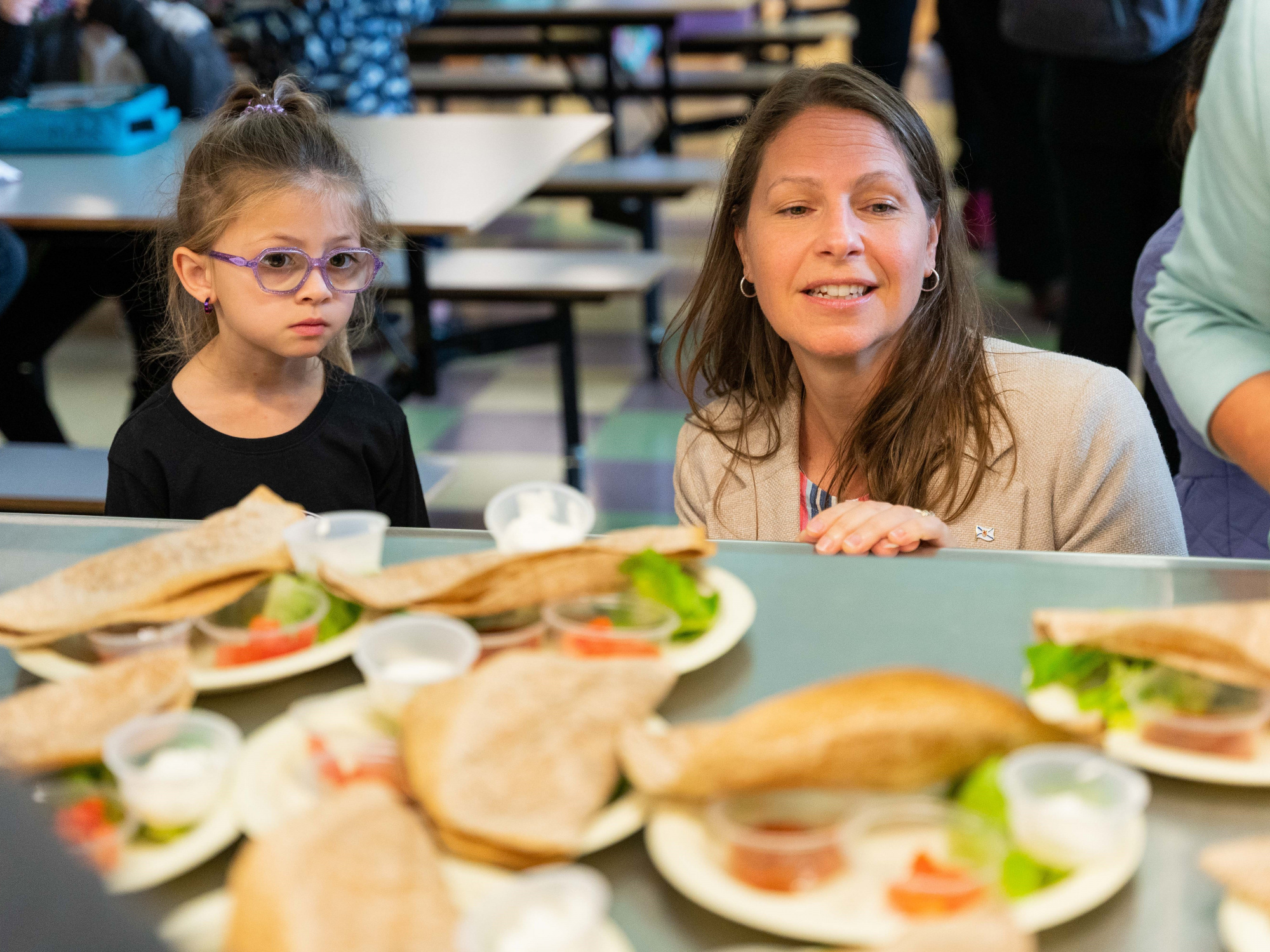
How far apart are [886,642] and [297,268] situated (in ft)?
3.76

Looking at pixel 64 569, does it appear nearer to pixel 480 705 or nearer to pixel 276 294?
pixel 480 705

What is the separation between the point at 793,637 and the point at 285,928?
0.49 m

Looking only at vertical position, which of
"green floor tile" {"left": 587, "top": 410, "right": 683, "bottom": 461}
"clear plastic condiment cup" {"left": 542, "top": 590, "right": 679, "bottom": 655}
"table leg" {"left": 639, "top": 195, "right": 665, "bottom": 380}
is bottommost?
"green floor tile" {"left": 587, "top": 410, "right": 683, "bottom": 461}

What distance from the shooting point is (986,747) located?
76cm

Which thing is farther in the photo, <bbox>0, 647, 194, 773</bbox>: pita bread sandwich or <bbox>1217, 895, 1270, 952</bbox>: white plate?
<bbox>0, 647, 194, 773</bbox>: pita bread sandwich

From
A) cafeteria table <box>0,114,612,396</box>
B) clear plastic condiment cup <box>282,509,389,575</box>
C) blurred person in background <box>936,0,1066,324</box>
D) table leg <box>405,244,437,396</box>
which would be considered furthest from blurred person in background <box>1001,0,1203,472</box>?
clear plastic condiment cup <box>282,509,389,575</box>

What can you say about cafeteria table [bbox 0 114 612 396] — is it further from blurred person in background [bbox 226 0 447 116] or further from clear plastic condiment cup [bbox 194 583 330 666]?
clear plastic condiment cup [bbox 194 583 330 666]

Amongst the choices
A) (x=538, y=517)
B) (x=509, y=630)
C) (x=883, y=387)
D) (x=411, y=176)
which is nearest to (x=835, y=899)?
(x=509, y=630)

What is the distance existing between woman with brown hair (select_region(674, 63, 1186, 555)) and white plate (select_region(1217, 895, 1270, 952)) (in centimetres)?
82

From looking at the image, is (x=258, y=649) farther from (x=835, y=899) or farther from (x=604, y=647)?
(x=835, y=899)

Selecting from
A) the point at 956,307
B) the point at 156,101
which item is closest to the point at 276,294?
the point at 956,307

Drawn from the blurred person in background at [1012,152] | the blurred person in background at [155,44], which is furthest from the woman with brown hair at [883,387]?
the blurred person in background at [1012,152]

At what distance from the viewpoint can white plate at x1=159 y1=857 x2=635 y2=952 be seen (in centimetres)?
65

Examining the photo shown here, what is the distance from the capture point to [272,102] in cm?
201
